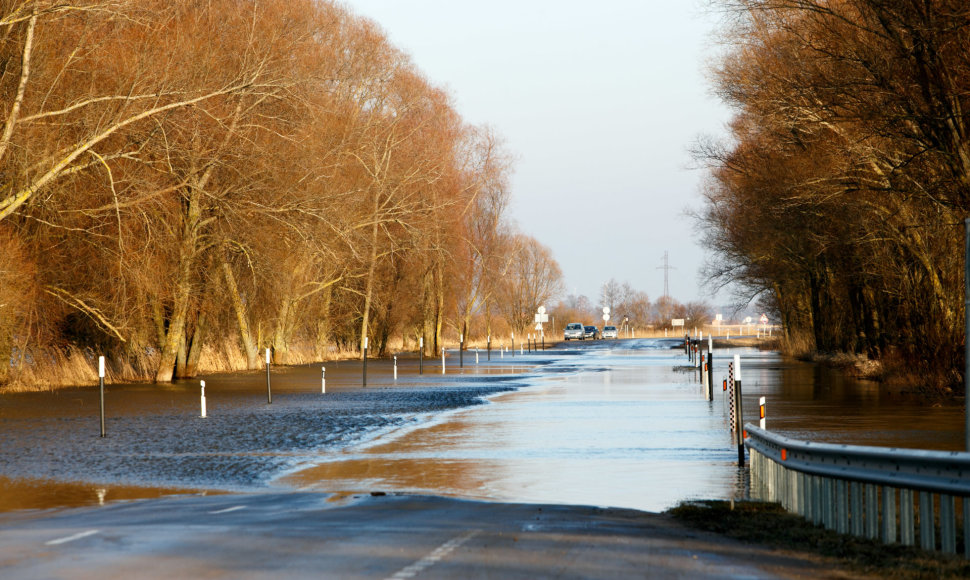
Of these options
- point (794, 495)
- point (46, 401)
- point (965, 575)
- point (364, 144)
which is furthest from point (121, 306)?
point (965, 575)

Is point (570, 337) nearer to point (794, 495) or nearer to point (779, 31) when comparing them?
point (779, 31)

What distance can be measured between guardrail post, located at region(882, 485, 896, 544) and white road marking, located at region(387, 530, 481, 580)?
3.29m

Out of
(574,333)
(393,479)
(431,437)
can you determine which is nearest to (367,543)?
(393,479)

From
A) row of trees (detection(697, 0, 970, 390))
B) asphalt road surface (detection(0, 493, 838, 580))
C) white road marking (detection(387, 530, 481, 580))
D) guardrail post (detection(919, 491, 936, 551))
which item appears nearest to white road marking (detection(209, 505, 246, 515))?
asphalt road surface (detection(0, 493, 838, 580))

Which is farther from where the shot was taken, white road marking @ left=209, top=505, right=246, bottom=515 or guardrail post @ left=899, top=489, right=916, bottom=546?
white road marking @ left=209, top=505, right=246, bottom=515

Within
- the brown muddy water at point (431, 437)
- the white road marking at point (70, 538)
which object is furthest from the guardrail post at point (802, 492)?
the white road marking at point (70, 538)

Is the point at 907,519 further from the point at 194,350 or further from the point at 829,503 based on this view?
the point at 194,350

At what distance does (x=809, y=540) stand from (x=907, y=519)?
0.83 m

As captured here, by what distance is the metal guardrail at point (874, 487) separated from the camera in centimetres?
882

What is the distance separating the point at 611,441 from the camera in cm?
1934

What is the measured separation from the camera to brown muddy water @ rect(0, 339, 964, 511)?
14.2 meters

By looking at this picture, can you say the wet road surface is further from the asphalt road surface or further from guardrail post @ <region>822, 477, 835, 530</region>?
guardrail post @ <region>822, 477, 835, 530</region>

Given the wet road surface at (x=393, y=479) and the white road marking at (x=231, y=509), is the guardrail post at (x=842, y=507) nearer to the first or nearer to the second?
the wet road surface at (x=393, y=479)

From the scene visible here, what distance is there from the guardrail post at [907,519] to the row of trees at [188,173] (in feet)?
67.7
